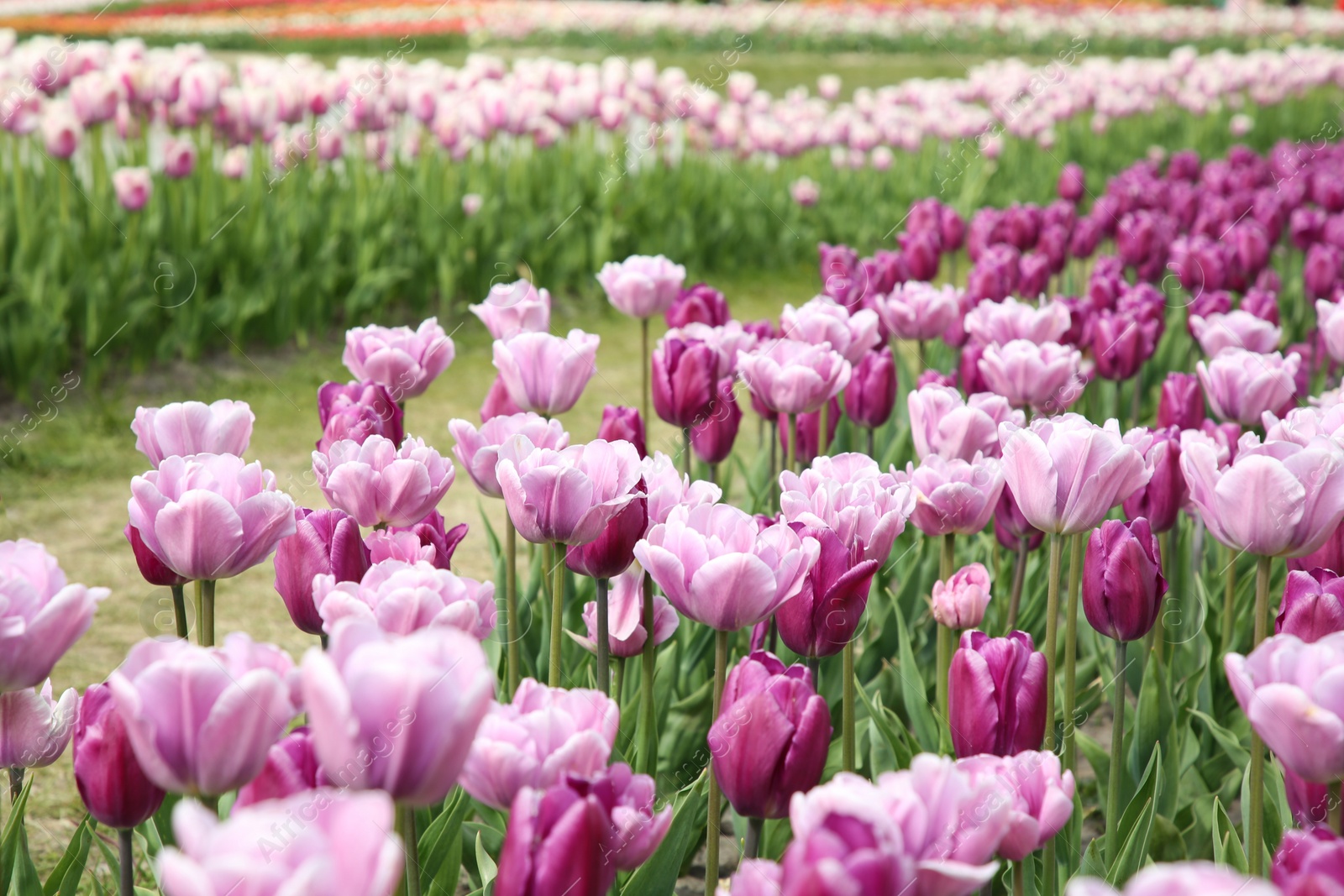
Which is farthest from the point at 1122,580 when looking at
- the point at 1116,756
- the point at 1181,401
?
the point at 1181,401

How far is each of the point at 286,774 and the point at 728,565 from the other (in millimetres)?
521

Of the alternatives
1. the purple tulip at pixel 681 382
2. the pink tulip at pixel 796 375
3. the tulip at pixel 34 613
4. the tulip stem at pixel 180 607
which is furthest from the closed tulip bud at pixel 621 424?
the tulip at pixel 34 613

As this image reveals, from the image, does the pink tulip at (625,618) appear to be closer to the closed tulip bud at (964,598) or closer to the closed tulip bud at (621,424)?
the closed tulip bud at (621,424)

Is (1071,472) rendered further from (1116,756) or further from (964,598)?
(1116,756)

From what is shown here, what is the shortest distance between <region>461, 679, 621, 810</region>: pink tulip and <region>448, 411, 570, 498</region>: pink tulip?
0.63 m

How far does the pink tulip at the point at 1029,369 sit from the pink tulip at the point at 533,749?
5.09 ft

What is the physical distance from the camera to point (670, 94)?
7.48m

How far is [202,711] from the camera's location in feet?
3.31

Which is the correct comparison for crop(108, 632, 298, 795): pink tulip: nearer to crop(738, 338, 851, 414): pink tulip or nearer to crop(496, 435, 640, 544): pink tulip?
crop(496, 435, 640, 544): pink tulip

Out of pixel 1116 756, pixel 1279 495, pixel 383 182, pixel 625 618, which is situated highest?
pixel 1279 495

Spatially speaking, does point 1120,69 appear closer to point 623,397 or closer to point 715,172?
point 715,172

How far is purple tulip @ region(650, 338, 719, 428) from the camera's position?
2.27 m

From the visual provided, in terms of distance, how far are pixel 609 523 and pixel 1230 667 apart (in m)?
0.74

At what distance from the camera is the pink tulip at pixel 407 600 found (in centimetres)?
123
